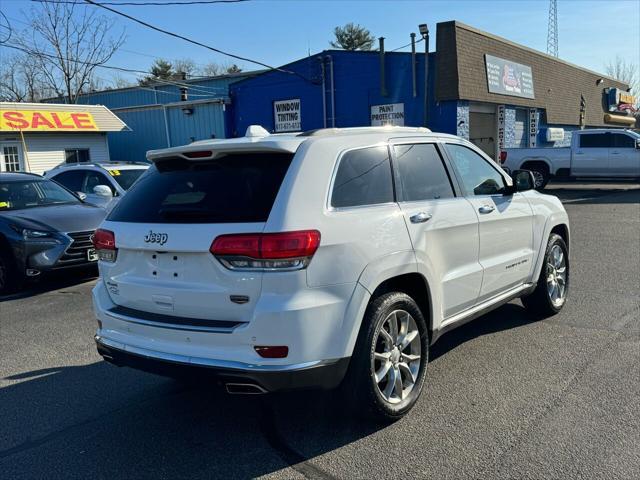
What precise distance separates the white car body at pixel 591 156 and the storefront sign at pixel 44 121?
1813 centimetres

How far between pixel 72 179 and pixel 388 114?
12.9 meters

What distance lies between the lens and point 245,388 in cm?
319

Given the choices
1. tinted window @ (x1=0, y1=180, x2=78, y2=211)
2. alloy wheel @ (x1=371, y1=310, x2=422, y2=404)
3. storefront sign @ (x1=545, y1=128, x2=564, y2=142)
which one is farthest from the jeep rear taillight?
storefront sign @ (x1=545, y1=128, x2=564, y2=142)

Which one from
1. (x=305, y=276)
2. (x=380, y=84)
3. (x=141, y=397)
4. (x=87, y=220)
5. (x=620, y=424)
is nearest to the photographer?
(x=305, y=276)

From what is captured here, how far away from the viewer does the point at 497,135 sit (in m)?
23.3

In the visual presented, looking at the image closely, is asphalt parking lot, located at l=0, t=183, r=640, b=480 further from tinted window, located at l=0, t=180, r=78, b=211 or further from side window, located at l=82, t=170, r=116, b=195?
side window, located at l=82, t=170, r=116, b=195

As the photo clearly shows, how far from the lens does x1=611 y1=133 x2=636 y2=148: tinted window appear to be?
20422mm

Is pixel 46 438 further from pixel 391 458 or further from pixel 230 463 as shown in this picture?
pixel 391 458

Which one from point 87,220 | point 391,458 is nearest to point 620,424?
point 391,458

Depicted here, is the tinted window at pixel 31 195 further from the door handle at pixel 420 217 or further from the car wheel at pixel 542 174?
the car wheel at pixel 542 174

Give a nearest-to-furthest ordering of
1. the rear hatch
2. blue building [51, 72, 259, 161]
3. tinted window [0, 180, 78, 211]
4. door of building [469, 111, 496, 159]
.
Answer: the rear hatch
tinted window [0, 180, 78, 211]
door of building [469, 111, 496, 159]
blue building [51, 72, 259, 161]

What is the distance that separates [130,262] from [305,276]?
1.20m

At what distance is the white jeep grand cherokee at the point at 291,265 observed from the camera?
3.15m

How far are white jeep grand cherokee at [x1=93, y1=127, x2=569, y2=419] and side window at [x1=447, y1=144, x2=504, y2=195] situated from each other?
0.38m
